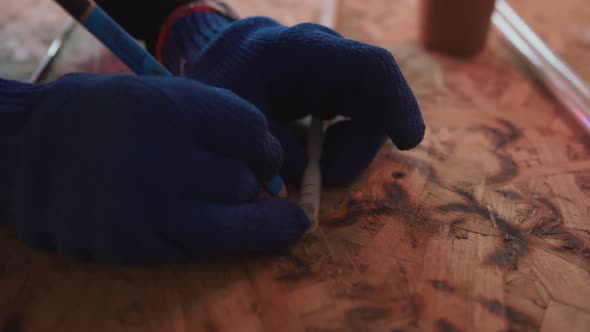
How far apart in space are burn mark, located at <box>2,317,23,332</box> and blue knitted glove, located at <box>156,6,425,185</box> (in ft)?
0.89

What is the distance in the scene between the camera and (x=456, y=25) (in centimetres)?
81

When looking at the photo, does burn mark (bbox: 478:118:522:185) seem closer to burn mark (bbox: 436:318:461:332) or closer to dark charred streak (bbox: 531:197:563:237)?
dark charred streak (bbox: 531:197:563:237)

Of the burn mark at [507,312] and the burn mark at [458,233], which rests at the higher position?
the burn mark at [458,233]

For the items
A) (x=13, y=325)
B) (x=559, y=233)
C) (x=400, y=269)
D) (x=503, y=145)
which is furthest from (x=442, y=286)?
(x=13, y=325)

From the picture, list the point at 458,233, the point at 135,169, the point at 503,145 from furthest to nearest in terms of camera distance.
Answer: the point at 503,145 → the point at 458,233 → the point at 135,169

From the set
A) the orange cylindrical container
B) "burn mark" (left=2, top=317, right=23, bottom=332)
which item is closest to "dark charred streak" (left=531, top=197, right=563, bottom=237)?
the orange cylindrical container

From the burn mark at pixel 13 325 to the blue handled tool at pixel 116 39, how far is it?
24 centimetres

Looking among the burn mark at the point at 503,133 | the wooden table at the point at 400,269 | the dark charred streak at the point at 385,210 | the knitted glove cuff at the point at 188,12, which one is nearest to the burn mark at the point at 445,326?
the wooden table at the point at 400,269

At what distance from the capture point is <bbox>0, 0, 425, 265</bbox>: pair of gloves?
41 centimetres

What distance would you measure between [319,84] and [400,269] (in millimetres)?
198

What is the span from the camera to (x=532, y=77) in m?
0.78

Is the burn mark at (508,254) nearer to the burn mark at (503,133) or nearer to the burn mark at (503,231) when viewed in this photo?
the burn mark at (503,231)

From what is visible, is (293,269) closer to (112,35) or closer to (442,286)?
(442,286)

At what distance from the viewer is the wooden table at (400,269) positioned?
44 centimetres
